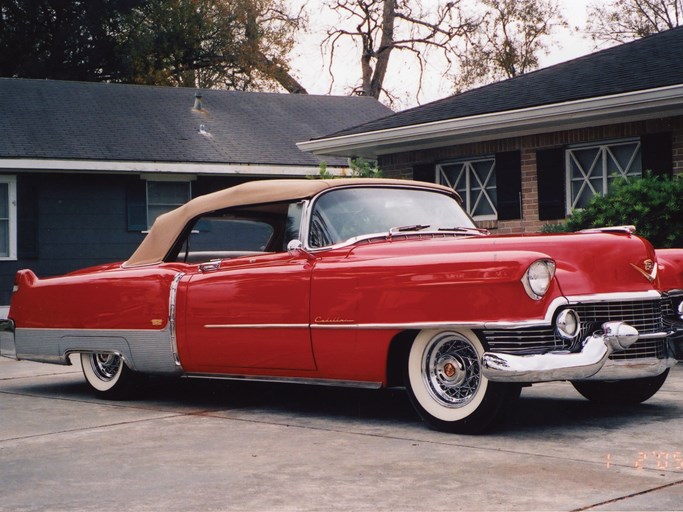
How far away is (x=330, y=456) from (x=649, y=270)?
2289mm

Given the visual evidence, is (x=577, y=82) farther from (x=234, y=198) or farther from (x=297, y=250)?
(x=297, y=250)

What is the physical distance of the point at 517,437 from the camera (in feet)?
19.0

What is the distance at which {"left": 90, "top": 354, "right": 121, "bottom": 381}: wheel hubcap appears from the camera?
26.6 feet

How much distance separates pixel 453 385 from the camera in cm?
594

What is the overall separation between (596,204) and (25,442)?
25.9ft

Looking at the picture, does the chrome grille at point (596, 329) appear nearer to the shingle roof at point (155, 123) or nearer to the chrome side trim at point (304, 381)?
the chrome side trim at point (304, 381)

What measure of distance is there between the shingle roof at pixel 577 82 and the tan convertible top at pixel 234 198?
665 cm

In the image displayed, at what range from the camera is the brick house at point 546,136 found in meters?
13.1

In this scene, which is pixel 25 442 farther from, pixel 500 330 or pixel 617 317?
pixel 617 317

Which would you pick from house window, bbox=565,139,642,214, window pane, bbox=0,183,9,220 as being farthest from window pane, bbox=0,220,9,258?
house window, bbox=565,139,642,214

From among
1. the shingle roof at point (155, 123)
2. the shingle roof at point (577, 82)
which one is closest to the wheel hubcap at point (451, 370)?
the shingle roof at point (577, 82)

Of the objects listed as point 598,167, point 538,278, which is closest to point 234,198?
point 538,278

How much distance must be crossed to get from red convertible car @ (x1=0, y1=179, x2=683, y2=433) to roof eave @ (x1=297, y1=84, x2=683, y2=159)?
5855mm

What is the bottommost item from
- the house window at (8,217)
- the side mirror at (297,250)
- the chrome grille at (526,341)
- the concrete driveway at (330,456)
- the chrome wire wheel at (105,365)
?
the concrete driveway at (330,456)
